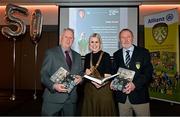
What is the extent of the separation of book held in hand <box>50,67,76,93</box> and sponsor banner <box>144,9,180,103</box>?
3080mm

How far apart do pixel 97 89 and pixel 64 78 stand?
0.34 meters

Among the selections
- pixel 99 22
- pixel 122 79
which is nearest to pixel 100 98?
pixel 122 79

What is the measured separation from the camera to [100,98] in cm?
256

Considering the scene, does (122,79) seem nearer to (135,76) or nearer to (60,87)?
(135,76)

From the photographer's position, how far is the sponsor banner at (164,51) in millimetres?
5074

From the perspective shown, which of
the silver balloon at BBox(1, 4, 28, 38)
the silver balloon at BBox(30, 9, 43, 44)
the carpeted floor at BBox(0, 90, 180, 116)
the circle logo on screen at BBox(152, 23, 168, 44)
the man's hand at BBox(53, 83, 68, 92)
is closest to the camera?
the man's hand at BBox(53, 83, 68, 92)

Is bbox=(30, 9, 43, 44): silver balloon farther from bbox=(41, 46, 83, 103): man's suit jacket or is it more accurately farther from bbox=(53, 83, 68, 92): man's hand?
bbox=(53, 83, 68, 92): man's hand

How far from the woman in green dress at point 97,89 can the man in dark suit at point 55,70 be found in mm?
137

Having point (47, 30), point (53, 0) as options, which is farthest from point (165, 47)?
point (47, 30)

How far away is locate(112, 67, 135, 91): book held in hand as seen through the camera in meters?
2.56

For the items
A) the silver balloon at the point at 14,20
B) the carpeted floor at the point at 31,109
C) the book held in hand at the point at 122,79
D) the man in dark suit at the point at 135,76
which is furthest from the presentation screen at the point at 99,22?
the book held in hand at the point at 122,79

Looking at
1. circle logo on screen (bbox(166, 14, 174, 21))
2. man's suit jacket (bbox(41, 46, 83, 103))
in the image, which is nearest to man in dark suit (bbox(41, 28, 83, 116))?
man's suit jacket (bbox(41, 46, 83, 103))

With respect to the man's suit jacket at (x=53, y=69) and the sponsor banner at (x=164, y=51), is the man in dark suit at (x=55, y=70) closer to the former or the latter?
the man's suit jacket at (x=53, y=69)

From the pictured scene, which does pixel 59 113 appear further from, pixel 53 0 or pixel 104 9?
pixel 53 0
